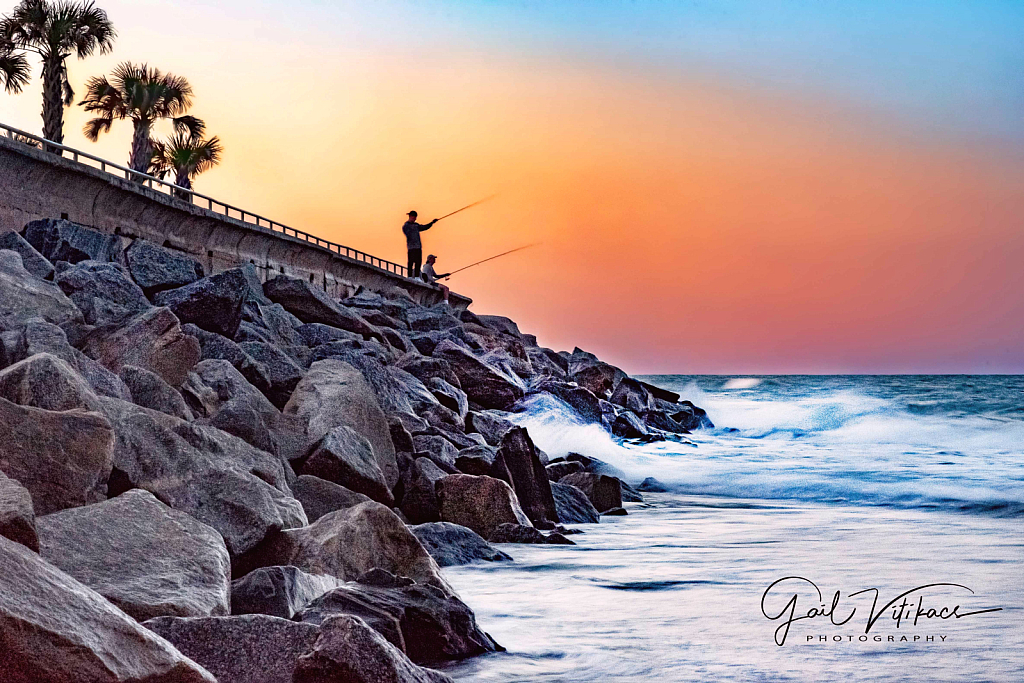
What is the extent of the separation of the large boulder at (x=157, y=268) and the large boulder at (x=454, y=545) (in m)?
5.48

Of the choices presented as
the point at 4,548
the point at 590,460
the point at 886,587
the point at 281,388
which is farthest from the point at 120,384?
the point at 590,460

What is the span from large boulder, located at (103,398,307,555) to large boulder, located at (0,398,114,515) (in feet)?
0.88

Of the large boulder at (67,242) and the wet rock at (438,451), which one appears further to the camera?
the large boulder at (67,242)

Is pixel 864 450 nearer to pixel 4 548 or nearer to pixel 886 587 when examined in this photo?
pixel 886 587

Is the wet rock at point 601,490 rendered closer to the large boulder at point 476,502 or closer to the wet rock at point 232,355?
the large boulder at point 476,502

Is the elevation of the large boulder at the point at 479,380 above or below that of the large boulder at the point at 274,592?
above

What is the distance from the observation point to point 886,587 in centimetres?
579

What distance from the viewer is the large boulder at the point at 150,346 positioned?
271 inches

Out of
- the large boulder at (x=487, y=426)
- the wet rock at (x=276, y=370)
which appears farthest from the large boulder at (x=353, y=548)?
the large boulder at (x=487, y=426)

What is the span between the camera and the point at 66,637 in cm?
268

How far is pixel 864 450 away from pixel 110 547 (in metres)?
15.7

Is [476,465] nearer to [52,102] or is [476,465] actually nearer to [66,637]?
[66,637]

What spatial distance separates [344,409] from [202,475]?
2.30 m

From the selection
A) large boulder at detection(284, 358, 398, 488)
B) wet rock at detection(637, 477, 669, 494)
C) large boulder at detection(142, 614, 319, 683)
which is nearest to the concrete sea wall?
large boulder at detection(284, 358, 398, 488)
